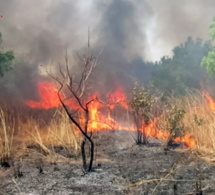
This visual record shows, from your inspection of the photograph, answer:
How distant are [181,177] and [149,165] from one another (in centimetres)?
171

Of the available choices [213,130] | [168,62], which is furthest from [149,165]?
[168,62]

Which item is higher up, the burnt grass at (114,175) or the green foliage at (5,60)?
the green foliage at (5,60)

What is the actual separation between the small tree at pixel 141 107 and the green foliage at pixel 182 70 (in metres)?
12.7

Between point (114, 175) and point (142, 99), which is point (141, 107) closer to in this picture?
point (142, 99)

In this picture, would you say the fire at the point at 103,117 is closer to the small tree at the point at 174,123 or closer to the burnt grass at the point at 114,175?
the small tree at the point at 174,123

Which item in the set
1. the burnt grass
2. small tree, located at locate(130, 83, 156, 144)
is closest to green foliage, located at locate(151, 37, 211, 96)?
small tree, located at locate(130, 83, 156, 144)

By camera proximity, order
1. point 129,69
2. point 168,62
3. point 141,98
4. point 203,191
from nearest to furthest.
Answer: point 203,191 < point 141,98 < point 168,62 < point 129,69

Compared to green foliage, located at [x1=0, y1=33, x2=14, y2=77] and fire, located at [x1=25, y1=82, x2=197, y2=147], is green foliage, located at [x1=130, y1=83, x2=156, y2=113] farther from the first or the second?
green foliage, located at [x1=0, y1=33, x2=14, y2=77]

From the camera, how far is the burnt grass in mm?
6238

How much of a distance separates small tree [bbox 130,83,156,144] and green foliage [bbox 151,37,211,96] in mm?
12660

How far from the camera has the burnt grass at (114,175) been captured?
20.5ft

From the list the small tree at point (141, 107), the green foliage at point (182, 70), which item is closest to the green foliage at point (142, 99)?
the small tree at point (141, 107)

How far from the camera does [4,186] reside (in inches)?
274

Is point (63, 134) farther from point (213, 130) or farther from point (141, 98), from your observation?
point (213, 130)
